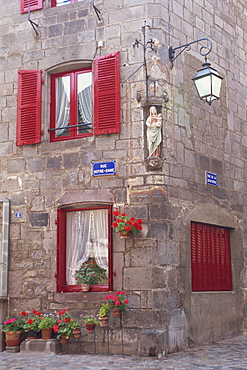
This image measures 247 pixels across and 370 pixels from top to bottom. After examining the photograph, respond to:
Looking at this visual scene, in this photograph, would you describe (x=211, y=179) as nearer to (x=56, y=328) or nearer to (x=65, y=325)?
(x=65, y=325)

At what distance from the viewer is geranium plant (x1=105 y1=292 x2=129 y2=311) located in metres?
8.19

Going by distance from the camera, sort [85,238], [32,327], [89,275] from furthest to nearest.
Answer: [85,238]
[89,275]
[32,327]

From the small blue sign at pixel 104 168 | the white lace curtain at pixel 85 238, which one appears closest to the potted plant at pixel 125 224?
the white lace curtain at pixel 85 238

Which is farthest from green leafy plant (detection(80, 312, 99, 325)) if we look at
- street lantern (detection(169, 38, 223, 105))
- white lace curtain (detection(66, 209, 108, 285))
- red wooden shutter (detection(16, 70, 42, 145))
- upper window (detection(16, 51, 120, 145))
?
street lantern (detection(169, 38, 223, 105))

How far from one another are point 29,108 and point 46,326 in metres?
3.93

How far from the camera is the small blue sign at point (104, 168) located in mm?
8958

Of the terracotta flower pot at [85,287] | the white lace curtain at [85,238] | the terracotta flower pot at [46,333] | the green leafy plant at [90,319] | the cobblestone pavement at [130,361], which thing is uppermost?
the white lace curtain at [85,238]

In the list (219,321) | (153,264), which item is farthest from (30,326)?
(219,321)

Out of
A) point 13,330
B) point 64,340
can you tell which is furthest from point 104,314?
point 13,330

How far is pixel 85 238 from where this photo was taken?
360 inches

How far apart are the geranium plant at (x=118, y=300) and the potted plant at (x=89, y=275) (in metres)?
0.57

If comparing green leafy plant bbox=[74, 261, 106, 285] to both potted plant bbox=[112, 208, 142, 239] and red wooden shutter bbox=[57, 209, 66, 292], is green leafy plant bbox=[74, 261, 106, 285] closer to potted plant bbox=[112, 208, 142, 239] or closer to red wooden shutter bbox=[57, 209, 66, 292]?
red wooden shutter bbox=[57, 209, 66, 292]

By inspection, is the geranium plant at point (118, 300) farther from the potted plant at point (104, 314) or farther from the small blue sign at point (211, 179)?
the small blue sign at point (211, 179)

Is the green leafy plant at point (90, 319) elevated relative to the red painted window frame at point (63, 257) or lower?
lower
